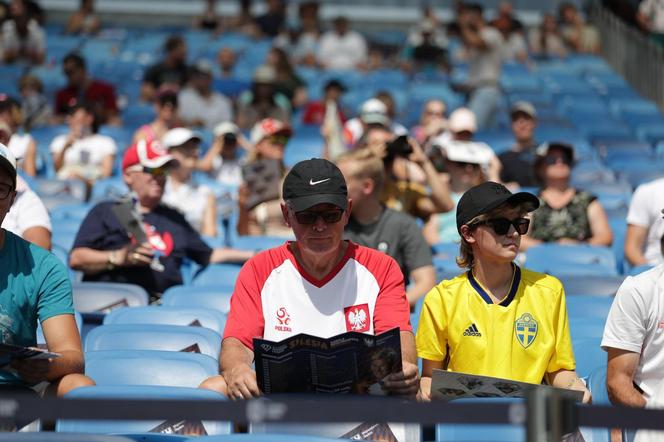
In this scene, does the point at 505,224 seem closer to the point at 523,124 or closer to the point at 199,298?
the point at 199,298

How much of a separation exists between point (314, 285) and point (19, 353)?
1.07 meters

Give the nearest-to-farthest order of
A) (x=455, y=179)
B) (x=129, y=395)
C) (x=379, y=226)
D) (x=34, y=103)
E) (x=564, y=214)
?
(x=129, y=395), (x=379, y=226), (x=564, y=214), (x=455, y=179), (x=34, y=103)

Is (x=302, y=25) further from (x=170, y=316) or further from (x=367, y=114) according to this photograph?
(x=170, y=316)

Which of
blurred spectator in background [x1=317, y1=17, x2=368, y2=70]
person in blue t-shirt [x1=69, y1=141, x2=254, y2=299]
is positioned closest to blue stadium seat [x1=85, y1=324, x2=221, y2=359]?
person in blue t-shirt [x1=69, y1=141, x2=254, y2=299]

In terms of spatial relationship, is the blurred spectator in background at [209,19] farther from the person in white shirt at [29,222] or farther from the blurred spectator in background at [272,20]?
the person in white shirt at [29,222]

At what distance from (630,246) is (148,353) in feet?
10.8

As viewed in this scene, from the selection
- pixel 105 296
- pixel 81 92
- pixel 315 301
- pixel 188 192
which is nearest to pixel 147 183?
pixel 105 296

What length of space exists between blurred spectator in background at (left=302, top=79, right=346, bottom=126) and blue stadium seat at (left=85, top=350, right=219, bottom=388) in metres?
8.69

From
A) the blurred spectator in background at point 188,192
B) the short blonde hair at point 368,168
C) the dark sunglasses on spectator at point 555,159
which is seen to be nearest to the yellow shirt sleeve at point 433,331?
the short blonde hair at point 368,168

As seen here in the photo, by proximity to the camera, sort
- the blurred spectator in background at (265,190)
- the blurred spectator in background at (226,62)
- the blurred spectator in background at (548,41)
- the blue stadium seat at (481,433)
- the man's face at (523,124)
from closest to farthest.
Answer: the blue stadium seat at (481,433)
the blurred spectator in background at (265,190)
the man's face at (523,124)
the blurred spectator in background at (226,62)
the blurred spectator in background at (548,41)

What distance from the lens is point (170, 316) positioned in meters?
5.09

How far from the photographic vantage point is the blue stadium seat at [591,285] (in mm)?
5738

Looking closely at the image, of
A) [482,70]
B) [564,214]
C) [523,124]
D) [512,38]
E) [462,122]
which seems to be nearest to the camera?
[564,214]

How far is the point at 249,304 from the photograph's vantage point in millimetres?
4098
